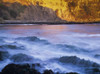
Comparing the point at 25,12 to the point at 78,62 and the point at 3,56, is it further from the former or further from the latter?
the point at 78,62

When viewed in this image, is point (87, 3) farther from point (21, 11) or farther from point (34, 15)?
point (21, 11)

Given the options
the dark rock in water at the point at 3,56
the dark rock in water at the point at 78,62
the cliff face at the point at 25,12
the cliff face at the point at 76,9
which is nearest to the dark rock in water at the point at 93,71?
the dark rock in water at the point at 78,62

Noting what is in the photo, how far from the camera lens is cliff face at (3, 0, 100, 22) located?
33406 mm

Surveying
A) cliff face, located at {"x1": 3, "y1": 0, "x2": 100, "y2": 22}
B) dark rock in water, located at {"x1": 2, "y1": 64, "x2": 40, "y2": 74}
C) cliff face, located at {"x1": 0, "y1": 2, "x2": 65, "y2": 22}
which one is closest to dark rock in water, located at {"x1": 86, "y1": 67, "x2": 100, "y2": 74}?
dark rock in water, located at {"x1": 2, "y1": 64, "x2": 40, "y2": 74}

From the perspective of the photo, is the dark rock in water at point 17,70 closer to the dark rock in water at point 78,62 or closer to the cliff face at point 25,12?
the dark rock in water at point 78,62

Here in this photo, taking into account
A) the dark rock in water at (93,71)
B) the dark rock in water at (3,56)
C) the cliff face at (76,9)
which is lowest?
the cliff face at (76,9)

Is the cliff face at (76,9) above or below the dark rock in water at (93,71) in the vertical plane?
below

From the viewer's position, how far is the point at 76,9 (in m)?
35.6

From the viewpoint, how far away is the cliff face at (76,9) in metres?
33.4

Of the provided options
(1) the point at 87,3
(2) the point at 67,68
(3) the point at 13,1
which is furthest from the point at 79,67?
(1) the point at 87,3

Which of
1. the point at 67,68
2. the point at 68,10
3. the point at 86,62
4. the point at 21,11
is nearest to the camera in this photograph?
the point at 67,68

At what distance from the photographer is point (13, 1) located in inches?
1137

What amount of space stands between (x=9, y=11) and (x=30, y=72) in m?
25.9

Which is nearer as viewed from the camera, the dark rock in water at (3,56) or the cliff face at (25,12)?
the dark rock in water at (3,56)
